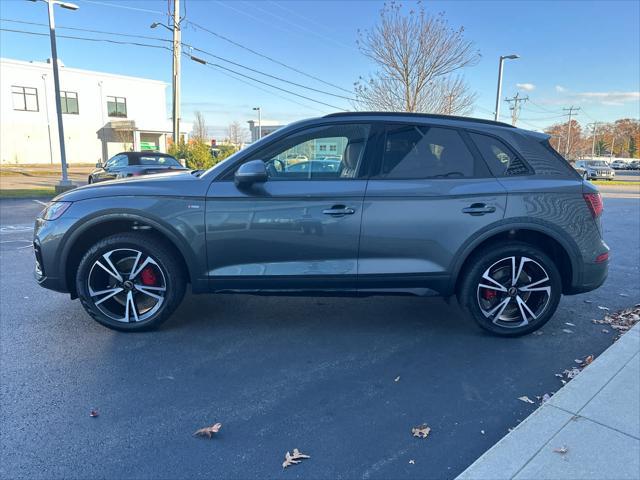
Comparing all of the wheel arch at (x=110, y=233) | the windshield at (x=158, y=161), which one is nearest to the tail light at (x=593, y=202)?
the wheel arch at (x=110, y=233)

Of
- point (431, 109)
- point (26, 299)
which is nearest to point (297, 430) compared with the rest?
point (26, 299)

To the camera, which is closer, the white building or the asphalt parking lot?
the asphalt parking lot

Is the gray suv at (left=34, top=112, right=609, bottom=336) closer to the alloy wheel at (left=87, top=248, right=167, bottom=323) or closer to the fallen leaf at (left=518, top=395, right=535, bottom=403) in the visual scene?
the alloy wheel at (left=87, top=248, right=167, bottom=323)

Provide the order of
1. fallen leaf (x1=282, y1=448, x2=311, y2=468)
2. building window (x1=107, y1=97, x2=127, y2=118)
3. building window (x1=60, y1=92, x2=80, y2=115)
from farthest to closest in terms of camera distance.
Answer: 1. building window (x1=107, y1=97, x2=127, y2=118)
2. building window (x1=60, y1=92, x2=80, y2=115)
3. fallen leaf (x1=282, y1=448, x2=311, y2=468)

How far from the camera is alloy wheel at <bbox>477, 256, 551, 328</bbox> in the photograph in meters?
3.69

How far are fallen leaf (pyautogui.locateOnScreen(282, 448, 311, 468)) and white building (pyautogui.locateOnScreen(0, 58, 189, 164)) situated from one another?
39801 mm

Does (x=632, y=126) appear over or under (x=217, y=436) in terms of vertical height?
over

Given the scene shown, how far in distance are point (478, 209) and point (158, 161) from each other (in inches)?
518

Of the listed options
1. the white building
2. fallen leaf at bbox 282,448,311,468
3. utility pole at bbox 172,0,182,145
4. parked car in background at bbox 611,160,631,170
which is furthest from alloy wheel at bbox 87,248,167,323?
parked car in background at bbox 611,160,631,170

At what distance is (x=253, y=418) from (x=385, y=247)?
165 centimetres

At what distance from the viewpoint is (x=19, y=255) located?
21.5 feet

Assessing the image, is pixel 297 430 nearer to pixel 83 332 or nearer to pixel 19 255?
pixel 83 332

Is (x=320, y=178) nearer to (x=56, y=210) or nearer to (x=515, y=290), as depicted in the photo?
(x=515, y=290)

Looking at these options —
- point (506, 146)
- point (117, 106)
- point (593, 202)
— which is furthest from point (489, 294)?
point (117, 106)
